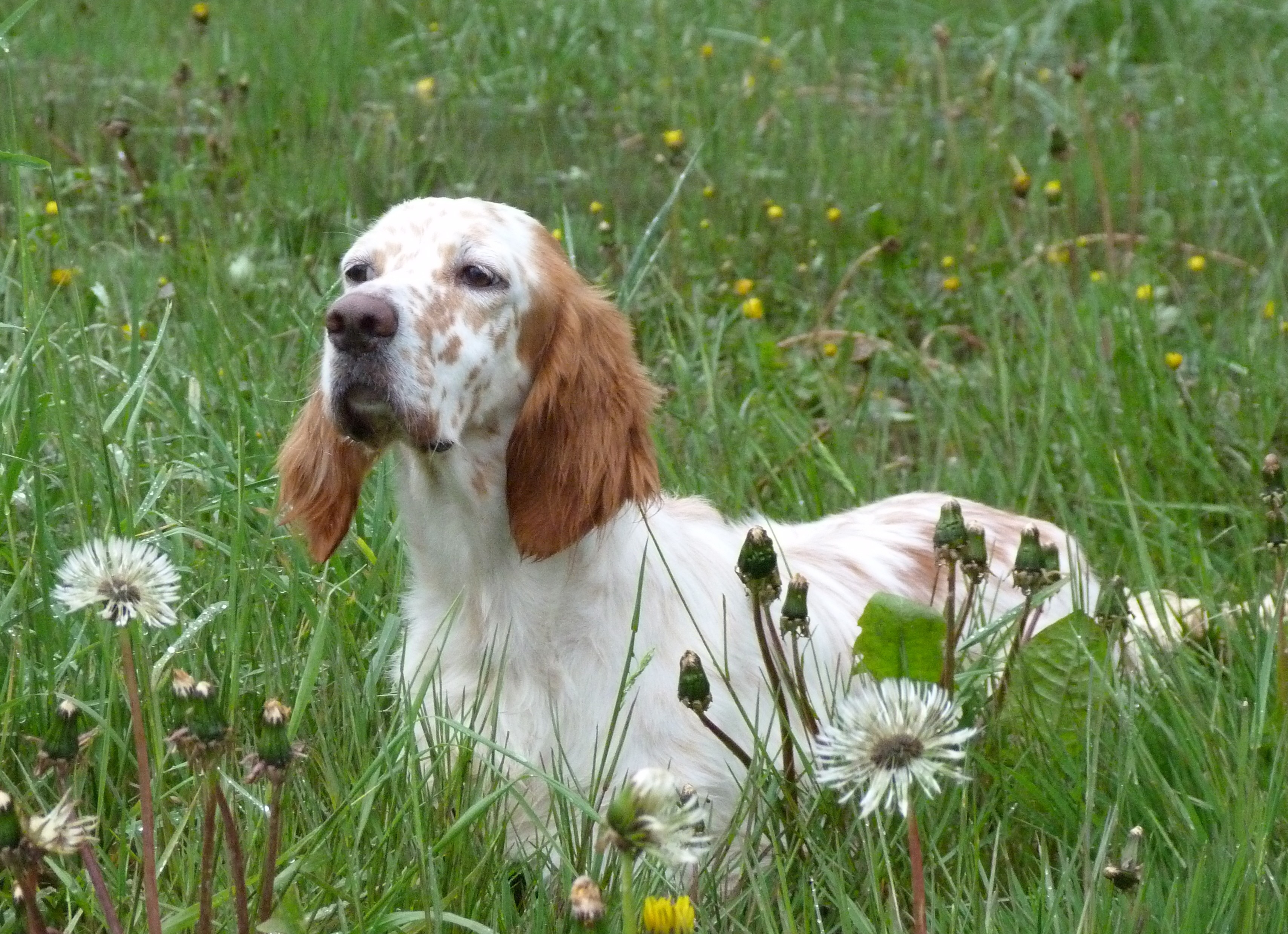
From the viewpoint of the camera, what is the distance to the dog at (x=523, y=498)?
2379 mm

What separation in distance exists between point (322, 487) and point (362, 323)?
43cm

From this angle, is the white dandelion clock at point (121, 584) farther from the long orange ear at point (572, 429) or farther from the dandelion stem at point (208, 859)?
the long orange ear at point (572, 429)

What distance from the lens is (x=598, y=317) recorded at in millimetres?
2648

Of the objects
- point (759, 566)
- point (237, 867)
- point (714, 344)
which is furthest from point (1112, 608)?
point (714, 344)

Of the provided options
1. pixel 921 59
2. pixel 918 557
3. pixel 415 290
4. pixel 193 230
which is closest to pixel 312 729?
pixel 415 290

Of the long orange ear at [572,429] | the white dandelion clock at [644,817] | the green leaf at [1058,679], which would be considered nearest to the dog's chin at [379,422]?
the long orange ear at [572,429]

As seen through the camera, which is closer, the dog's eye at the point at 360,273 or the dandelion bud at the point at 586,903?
the dandelion bud at the point at 586,903

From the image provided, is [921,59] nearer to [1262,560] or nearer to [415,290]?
[1262,560]

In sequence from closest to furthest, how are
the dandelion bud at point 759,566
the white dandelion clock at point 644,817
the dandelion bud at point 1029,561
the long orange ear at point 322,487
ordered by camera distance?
the white dandelion clock at point 644,817 < the dandelion bud at point 759,566 < the dandelion bud at point 1029,561 < the long orange ear at point 322,487

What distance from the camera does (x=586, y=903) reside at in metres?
1.17

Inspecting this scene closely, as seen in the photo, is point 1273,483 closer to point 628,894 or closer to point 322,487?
point 628,894

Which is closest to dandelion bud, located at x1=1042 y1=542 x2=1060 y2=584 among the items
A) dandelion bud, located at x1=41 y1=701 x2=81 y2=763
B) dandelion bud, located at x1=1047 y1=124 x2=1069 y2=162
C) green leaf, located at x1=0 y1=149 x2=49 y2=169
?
dandelion bud, located at x1=41 y1=701 x2=81 y2=763

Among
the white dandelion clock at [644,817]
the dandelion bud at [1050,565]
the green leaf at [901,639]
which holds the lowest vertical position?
the green leaf at [901,639]

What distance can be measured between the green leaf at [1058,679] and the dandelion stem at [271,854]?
1.07m
